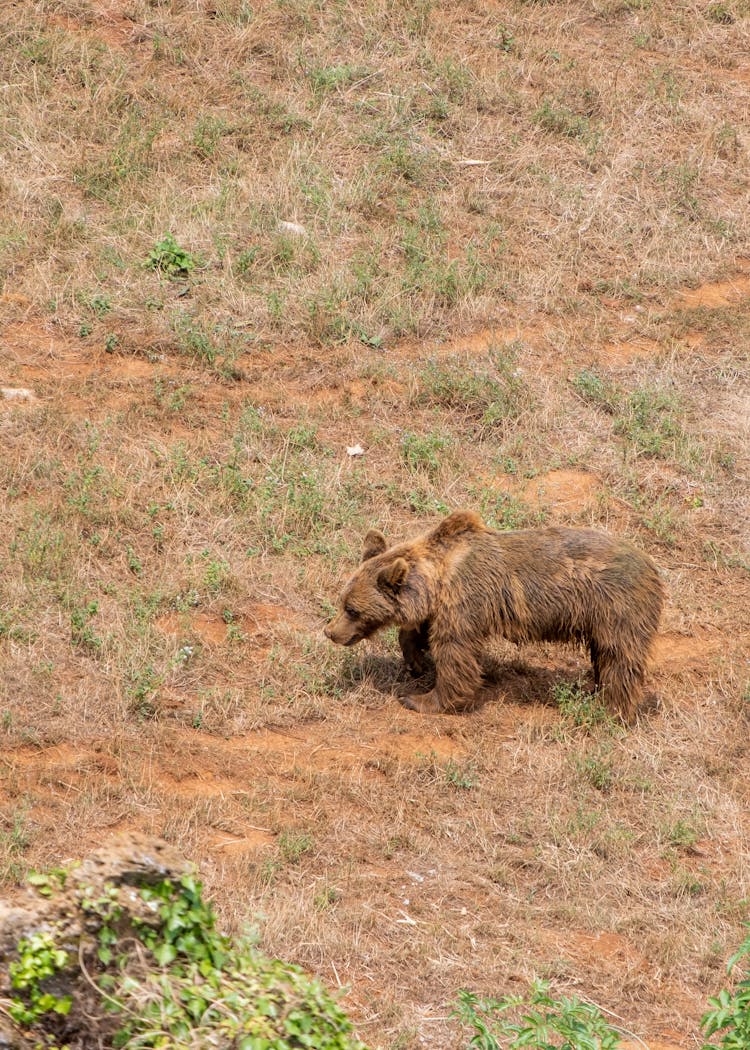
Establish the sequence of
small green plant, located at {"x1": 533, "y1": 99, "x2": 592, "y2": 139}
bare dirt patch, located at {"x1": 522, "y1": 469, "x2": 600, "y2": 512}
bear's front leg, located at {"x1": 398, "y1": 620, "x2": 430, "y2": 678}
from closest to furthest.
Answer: bear's front leg, located at {"x1": 398, "y1": 620, "x2": 430, "y2": 678}, bare dirt patch, located at {"x1": 522, "y1": 469, "x2": 600, "y2": 512}, small green plant, located at {"x1": 533, "y1": 99, "x2": 592, "y2": 139}

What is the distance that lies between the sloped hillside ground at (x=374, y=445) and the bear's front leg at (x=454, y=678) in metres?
0.14

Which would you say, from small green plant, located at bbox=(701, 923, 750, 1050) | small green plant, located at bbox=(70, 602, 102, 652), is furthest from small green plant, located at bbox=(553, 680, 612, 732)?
small green plant, located at bbox=(701, 923, 750, 1050)

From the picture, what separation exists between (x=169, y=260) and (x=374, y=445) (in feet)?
9.09

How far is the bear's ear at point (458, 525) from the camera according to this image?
8422 millimetres

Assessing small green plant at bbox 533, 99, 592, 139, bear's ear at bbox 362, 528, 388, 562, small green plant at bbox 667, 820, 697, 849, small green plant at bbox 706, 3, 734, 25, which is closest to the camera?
small green plant at bbox 667, 820, 697, 849

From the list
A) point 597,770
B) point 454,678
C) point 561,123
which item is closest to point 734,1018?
point 597,770

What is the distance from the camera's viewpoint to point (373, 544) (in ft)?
28.2

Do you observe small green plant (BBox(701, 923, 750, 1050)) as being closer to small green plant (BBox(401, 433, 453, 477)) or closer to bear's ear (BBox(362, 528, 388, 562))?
bear's ear (BBox(362, 528, 388, 562))

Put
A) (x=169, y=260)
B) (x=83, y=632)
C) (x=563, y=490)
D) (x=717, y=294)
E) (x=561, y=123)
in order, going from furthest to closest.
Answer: (x=561, y=123)
(x=717, y=294)
(x=169, y=260)
(x=563, y=490)
(x=83, y=632)

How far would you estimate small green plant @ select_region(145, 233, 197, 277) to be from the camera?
1191cm

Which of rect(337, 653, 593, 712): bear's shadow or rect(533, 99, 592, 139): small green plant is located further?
rect(533, 99, 592, 139): small green plant

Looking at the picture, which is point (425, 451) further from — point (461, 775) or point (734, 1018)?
point (734, 1018)

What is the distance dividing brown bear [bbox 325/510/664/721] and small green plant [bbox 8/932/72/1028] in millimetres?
4160

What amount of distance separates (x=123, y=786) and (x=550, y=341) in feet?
21.2
